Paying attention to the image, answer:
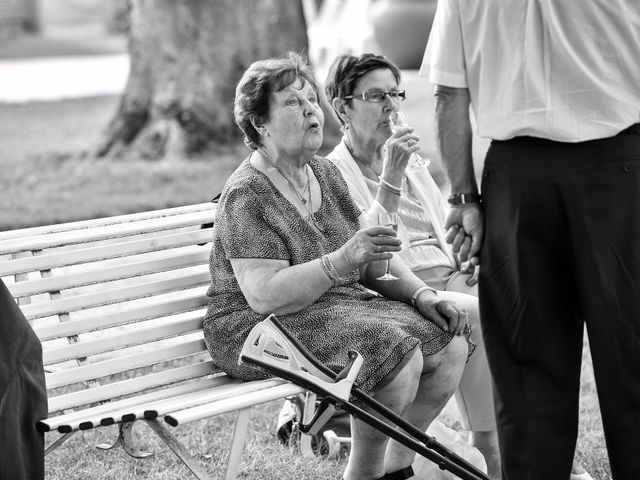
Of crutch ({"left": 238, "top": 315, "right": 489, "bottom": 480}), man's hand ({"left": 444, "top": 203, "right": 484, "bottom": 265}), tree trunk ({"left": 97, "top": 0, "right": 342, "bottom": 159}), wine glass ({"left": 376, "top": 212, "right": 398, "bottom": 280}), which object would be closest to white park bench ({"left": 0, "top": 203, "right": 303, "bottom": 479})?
crutch ({"left": 238, "top": 315, "right": 489, "bottom": 480})

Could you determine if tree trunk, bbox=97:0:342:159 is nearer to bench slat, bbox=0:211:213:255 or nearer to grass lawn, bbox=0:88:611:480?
grass lawn, bbox=0:88:611:480

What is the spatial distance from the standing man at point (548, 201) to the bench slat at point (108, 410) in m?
1.03

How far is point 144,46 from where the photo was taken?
1054cm

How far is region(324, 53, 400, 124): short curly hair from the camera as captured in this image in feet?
14.3

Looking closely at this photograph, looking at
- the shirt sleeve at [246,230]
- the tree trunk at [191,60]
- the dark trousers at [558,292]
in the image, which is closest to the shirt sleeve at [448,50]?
the dark trousers at [558,292]

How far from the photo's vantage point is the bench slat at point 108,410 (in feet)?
10.9

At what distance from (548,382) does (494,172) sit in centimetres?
58

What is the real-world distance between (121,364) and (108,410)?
35 centimetres

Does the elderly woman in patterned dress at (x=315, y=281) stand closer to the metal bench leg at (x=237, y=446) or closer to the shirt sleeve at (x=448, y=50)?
the metal bench leg at (x=237, y=446)

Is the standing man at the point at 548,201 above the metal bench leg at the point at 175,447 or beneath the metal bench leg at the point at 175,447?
above

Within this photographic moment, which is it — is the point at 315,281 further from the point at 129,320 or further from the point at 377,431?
the point at 129,320

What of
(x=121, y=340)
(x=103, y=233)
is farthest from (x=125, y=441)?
(x=103, y=233)

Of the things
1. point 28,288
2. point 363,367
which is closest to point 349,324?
point 363,367

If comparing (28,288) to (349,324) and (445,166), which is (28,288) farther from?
(445,166)
